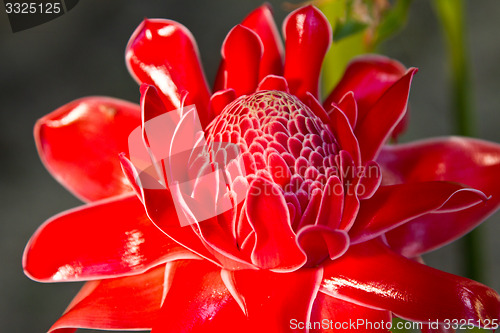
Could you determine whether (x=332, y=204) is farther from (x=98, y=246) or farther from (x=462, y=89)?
(x=462, y=89)

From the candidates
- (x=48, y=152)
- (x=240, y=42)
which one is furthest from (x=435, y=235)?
(x=48, y=152)

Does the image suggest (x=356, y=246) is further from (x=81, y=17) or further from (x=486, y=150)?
(x=81, y=17)

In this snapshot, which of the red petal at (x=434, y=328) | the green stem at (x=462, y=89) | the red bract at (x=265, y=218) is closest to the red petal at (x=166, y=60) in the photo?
the red bract at (x=265, y=218)

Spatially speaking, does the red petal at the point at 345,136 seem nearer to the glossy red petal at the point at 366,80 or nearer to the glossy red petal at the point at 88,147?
the glossy red petal at the point at 366,80

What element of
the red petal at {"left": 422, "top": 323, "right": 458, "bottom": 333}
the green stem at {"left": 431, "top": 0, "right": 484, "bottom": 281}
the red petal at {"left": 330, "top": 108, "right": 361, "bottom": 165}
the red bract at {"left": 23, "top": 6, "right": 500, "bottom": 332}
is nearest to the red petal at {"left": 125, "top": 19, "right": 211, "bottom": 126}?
the red bract at {"left": 23, "top": 6, "right": 500, "bottom": 332}

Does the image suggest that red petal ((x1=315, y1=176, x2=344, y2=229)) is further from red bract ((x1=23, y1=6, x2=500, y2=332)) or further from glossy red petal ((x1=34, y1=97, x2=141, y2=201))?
glossy red petal ((x1=34, y1=97, x2=141, y2=201))
